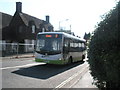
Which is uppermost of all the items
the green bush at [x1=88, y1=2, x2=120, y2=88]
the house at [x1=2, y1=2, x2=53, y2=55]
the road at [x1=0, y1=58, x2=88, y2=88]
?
the house at [x1=2, y1=2, x2=53, y2=55]

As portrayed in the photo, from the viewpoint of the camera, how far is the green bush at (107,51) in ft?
18.2

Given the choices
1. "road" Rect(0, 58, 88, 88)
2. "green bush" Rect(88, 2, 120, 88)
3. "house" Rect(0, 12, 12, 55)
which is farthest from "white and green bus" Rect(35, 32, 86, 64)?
"house" Rect(0, 12, 12, 55)

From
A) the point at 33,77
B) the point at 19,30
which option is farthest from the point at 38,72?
the point at 19,30

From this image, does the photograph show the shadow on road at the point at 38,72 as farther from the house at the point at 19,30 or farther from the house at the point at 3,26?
the house at the point at 19,30

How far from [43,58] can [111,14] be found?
10501 mm

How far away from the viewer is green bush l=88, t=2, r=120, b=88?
5.55 metres

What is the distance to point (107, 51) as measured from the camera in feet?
19.6

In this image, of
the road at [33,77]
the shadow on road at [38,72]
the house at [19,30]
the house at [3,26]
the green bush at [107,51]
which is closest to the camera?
the green bush at [107,51]

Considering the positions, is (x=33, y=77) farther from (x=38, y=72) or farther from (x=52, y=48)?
(x=52, y=48)

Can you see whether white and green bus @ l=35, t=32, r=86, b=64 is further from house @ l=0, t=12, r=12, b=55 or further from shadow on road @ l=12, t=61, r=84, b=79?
house @ l=0, t=12, r=12, b=55

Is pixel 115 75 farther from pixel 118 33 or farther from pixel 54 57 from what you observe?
pixel 54 57

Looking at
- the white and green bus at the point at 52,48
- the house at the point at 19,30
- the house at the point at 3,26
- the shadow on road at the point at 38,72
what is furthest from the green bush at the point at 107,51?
the house at the point at 19,30

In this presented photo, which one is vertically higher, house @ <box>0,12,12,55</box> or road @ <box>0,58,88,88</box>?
house @ <box>0,12,12,55</box>

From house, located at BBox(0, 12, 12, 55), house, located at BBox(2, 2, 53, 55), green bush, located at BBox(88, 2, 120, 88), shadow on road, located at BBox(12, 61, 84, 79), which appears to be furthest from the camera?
house, located at BBox(2, 2, 53, 55)
